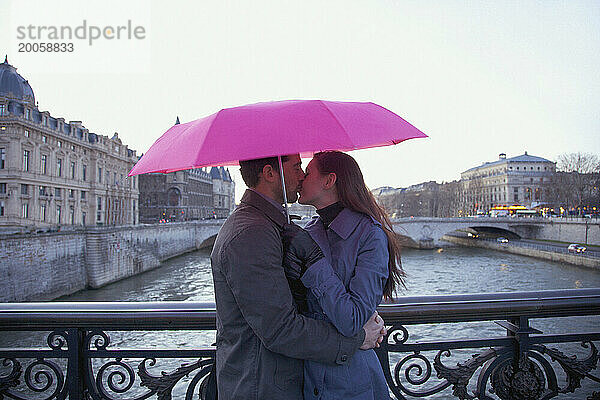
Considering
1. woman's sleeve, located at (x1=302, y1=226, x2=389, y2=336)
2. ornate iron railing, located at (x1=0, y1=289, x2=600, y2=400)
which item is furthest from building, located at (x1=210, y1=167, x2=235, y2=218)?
woman's sleeve, located at (x1=302, y1=226, x2=389, y2=336)

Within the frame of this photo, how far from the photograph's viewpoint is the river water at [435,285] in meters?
11.0

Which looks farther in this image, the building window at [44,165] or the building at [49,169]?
the building window at [44,165]

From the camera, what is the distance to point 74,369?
6.28 ft

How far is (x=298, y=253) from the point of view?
1.40 meters

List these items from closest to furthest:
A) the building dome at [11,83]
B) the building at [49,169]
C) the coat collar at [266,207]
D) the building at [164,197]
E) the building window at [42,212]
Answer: the coat collar at [266,207] → the building at [49,169] → the building window at [42,212] → the building dome at [11,83] → the building at [164,197]

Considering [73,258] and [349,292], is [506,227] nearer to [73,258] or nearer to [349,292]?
[73,258]

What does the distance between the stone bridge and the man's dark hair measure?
33.2 metres

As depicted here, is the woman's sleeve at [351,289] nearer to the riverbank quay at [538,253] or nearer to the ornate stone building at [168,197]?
the riverbank quay at [538,253]

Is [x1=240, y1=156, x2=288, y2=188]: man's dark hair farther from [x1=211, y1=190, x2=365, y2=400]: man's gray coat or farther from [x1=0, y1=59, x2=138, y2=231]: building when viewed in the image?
[x1=0, y1=59, x2=138, y2=231]: building

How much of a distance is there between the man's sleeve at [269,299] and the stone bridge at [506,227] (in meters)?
33.3

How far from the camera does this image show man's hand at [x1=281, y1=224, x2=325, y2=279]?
1.39m

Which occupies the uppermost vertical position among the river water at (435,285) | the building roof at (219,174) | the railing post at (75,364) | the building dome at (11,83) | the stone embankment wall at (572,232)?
the building dome at (11,83)

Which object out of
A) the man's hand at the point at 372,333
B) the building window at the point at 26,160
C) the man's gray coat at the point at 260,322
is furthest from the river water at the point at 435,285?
the building window at the point at 26,160

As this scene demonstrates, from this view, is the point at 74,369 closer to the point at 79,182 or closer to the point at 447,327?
the point at 447,327
